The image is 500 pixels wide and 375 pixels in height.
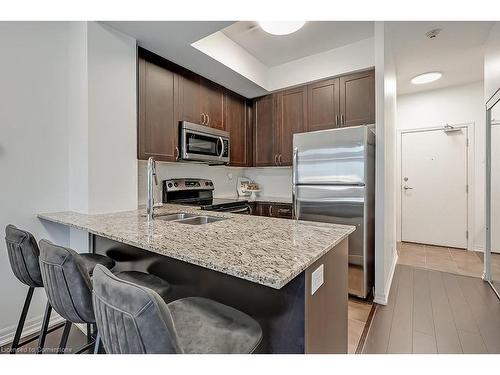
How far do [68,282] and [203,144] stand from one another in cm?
209

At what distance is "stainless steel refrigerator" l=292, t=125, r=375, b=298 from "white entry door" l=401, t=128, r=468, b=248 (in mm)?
2493

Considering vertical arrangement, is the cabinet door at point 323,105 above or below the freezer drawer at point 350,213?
above

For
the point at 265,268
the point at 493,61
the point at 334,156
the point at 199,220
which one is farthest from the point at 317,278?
the point at 493,61

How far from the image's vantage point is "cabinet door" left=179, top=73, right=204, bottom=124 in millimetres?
2785

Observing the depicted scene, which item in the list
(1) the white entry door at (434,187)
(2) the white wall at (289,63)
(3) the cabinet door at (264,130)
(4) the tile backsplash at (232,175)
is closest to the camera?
(2) the white wall at (289,63)

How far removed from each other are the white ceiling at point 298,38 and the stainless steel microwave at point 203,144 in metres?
1.04

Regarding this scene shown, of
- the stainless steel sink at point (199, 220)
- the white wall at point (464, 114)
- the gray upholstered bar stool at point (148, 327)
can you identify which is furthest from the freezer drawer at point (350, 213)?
the white wall at point (464, 114)

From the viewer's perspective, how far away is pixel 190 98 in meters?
2.88

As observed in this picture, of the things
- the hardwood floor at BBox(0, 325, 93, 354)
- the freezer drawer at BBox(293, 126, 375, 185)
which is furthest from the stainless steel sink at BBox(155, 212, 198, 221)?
the freezer drawer at BBox(293, 126, 375, 185)

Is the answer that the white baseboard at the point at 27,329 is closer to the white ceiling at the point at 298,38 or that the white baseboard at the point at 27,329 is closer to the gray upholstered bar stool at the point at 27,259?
the gray upholstered bar stool at the point at 27,259

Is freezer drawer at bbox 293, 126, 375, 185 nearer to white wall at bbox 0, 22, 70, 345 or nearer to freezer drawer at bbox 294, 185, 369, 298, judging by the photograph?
freezer drawer at bbox 294, 185, 369, 298

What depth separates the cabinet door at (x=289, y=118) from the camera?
11.0 ft
